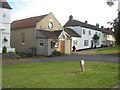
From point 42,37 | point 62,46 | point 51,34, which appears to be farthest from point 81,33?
point 42,37

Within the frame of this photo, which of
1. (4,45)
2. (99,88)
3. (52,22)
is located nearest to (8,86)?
(99,88)

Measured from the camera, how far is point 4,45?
37312 millimetres

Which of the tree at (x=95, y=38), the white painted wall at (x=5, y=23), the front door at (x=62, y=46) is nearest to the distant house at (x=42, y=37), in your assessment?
the front door at (x=62, y=46)

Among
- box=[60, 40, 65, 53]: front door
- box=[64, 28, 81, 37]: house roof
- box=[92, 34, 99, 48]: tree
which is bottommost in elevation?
box=[60, 40, 65, 53]: front door

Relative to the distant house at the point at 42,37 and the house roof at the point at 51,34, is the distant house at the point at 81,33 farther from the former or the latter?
the house roof at the point at 51,34

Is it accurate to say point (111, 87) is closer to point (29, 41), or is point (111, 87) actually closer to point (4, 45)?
point (4, 45)

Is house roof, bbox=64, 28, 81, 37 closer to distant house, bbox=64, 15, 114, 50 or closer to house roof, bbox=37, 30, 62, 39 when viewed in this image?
distant house, bbox=64, 15, 114, 50

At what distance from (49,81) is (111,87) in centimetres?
336

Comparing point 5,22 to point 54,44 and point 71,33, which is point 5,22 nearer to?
point 54,44

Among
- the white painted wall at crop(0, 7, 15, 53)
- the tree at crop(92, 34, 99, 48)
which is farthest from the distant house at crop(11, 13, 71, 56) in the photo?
the tree at crop(92, 34, 99, 48)

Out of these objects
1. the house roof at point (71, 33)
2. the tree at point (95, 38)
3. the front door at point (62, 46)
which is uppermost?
the house roof at point (71, 33)

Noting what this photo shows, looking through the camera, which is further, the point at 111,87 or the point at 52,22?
the point at 52,22

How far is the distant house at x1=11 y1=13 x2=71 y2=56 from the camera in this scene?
1720 inches

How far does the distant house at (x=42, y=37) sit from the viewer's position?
43.7 meters
